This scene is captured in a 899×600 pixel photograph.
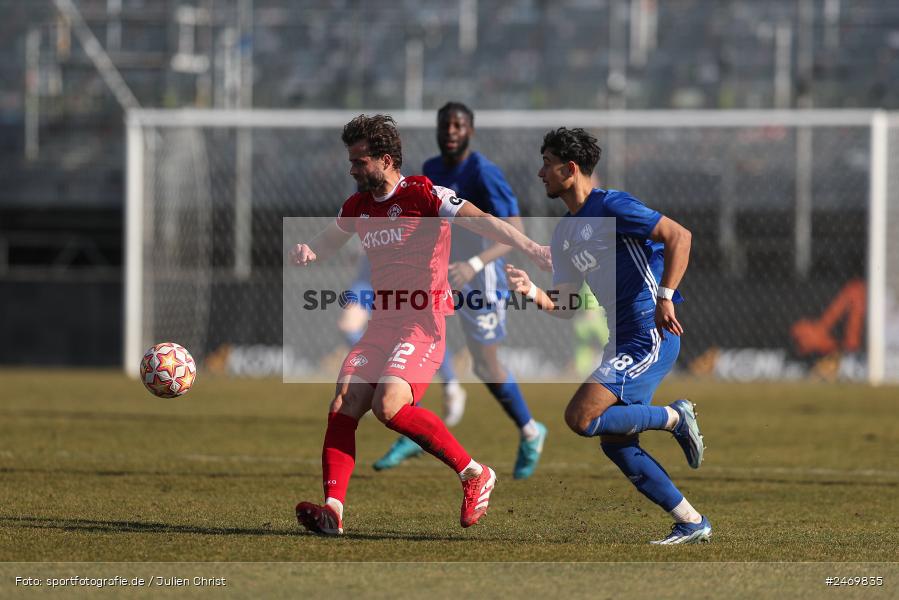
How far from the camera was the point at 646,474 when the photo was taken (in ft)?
19.4

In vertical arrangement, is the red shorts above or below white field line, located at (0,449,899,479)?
above

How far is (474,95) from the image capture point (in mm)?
22109

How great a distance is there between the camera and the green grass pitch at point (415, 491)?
18.1 ft

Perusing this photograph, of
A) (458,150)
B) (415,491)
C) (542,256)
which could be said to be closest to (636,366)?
(542,256)

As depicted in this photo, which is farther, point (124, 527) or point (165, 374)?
point (165, 374)

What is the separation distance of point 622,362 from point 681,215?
13.1 meters

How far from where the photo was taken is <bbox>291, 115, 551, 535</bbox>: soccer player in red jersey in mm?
6000

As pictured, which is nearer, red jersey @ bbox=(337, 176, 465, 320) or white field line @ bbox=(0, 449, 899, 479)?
red jersey @ bbox=(337, 176, 465, 320)

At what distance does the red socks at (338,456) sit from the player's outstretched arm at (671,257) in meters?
1.47

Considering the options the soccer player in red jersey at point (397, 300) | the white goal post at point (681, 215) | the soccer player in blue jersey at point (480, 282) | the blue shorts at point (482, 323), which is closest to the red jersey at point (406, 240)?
the soccer player in red jersey at point (397, 300)

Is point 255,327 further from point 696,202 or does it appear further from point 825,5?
point 825,5

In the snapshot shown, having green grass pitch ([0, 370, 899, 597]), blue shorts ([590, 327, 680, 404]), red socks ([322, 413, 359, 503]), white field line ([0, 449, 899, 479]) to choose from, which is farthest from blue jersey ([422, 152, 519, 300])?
red socks ([322, 413, 359, 503])

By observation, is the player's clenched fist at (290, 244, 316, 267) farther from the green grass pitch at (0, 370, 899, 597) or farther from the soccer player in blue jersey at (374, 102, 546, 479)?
the soccer player in blue jersey at (374, 102, 546, 479)

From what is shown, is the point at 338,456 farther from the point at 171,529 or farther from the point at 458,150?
the point at 458,150
